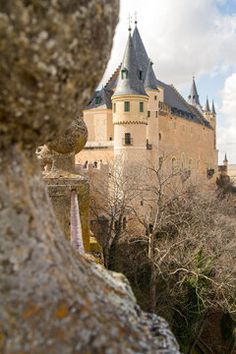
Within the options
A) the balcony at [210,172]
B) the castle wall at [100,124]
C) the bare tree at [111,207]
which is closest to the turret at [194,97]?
the balcony at [210,172]

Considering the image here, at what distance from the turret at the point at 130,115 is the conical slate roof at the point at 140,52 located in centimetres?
626

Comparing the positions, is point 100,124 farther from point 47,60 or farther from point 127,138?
point 47,60

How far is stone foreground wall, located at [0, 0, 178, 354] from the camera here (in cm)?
121

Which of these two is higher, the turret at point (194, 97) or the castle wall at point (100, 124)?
the turret at point (194, 97)

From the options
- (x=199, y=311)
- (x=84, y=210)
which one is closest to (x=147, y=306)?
(x=199, y=311)

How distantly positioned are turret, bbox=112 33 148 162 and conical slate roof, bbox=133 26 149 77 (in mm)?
6263

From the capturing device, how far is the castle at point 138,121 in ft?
147

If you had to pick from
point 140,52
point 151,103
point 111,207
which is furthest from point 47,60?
point 140,52

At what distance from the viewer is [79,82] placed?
4.46ft

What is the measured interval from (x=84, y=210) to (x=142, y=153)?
131 feet

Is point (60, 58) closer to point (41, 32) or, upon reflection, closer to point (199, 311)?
point (41, 32)

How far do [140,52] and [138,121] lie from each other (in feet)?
38.1

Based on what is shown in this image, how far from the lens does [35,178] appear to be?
4.74ft

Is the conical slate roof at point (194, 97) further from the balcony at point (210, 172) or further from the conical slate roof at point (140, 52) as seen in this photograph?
the conical slate roof at point (140, 52)
